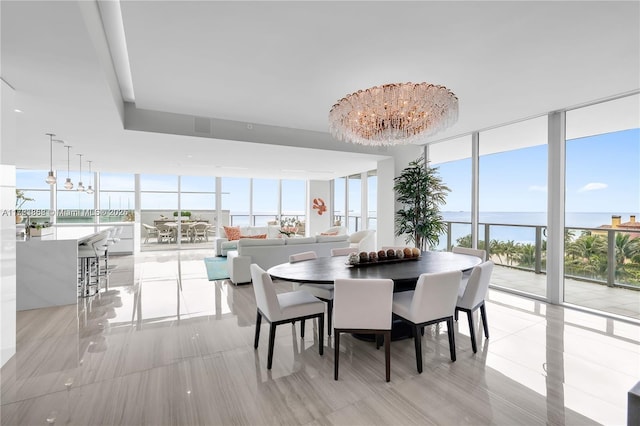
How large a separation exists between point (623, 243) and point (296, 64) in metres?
4.98

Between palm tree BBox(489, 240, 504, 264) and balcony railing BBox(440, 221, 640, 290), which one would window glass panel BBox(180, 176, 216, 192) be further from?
balcony railing BBox(440, 221, 640, 290)

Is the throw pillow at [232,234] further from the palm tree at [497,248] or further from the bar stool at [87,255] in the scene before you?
the palm tree at [497,248]

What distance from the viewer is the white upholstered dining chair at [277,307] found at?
8.21 feet

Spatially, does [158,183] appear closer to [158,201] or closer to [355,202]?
[158,201]

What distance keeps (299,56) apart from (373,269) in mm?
2205

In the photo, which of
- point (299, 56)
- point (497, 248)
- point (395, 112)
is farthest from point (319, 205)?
point (299, 56)

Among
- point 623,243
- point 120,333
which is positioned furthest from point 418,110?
point 120,333

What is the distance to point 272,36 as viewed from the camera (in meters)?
2.46

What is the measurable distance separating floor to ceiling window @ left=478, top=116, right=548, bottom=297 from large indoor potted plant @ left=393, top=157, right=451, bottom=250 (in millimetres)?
743

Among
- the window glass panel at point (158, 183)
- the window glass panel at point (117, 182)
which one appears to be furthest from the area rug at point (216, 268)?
the window glass panel at point (117, 182)

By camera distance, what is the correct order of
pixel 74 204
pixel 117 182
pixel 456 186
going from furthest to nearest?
pixel 117 182, pixel 74 204, pixel 456 186

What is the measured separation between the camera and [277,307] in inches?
100

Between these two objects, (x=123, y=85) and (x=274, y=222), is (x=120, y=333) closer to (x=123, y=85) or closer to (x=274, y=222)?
(x=123, y=85)

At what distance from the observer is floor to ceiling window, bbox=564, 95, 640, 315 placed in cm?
392
